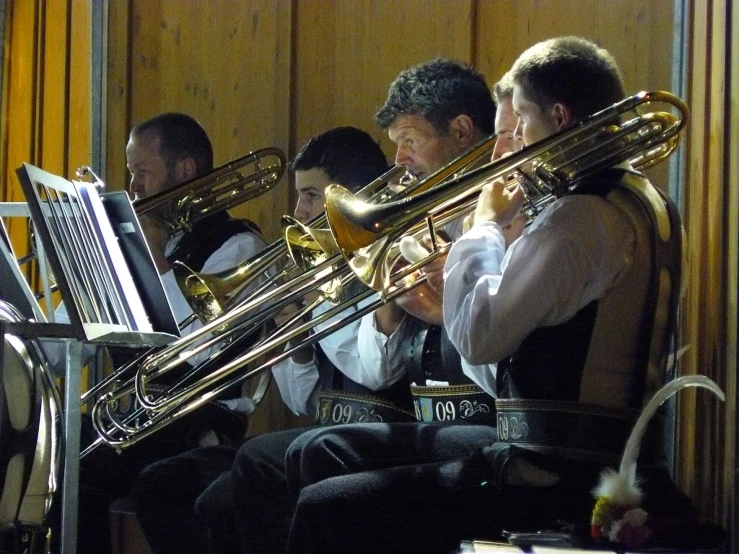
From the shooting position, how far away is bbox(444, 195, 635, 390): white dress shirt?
6.51ft

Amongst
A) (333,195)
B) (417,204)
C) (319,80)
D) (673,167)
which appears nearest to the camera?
(417,204)

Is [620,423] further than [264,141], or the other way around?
[264,141]

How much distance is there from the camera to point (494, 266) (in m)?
2.11

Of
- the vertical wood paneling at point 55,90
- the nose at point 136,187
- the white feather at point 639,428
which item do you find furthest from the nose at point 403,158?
the vertical wood paneling at point 55,90

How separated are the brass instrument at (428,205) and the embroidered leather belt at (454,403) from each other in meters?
0.25

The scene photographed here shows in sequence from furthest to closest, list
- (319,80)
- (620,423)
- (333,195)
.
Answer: (319,80), (333,195), (620,423)

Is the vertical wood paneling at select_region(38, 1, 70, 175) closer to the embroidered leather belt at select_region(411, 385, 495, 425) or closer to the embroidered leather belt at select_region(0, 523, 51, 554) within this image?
the embroidered leather belt at select_region(411, 385, 495, 425)

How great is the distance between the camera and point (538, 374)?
2035 mm

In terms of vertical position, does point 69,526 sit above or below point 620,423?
below

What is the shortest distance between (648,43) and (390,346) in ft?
3.77

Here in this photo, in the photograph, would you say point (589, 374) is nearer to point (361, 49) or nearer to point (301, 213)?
point (301, 213)

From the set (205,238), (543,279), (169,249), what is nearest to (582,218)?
(543,279)

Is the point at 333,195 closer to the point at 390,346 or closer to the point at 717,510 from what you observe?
the point at 390,346

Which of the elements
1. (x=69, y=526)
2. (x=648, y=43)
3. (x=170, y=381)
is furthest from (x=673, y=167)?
(x=69, y=526)
